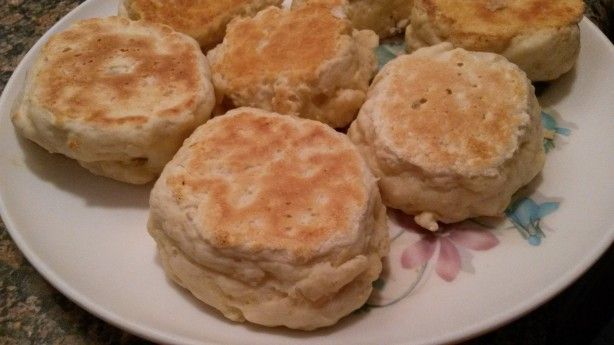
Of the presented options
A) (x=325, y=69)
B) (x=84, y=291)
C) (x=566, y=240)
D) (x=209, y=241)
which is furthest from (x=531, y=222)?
(x=84, y=291)

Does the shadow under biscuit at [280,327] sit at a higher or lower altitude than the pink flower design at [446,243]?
lower

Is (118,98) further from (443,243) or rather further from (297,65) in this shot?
(443,243)

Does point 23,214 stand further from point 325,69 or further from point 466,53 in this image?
point 466,53

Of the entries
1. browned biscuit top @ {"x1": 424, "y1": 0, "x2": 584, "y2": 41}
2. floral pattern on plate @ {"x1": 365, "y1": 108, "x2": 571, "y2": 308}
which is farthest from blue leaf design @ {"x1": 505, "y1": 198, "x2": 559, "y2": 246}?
browned biscuit top @ {"x1": 424, "y1": 0, "x2": 584, "y2": 41}

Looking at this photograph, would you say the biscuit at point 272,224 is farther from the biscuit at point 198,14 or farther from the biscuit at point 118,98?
the biscuit at point 198,14

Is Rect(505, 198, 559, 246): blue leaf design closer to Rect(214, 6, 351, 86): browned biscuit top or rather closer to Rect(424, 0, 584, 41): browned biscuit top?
Rect(424, 0, 584, 41): browned biscuit top

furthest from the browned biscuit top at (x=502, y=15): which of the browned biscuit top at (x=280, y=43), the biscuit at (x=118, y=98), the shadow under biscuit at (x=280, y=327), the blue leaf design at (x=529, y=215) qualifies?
the shadow under biscuit at (x=280, y=327)
